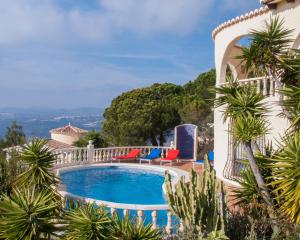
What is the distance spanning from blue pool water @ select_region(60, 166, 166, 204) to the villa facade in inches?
133

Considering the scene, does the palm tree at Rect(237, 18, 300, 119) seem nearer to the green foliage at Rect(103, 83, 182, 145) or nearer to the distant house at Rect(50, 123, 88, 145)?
the green foliage at Rect(103, 83, 182, 145)

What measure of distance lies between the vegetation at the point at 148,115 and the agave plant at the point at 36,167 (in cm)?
2377

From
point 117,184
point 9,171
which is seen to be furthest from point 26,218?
point 117,184

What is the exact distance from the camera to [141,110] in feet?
115

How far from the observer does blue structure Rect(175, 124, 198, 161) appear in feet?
78.0

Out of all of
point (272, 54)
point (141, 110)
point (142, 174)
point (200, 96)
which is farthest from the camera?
point (200, 96)

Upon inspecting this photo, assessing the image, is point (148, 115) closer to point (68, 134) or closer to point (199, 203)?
point (68, 134)

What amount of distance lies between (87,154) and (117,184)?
412 cm

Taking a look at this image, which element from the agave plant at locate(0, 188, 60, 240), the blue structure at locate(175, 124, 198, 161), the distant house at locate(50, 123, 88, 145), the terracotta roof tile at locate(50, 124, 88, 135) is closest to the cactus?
the agave plant at locate(0, 188, 60, 240)

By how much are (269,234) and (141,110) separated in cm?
2754

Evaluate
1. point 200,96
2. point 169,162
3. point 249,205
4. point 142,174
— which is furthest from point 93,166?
point 200,96

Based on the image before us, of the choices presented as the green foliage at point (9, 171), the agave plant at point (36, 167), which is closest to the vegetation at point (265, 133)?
the agave plant at point (36, 167)

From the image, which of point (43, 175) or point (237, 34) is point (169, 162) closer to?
point (237, 34)

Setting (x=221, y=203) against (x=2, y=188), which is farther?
(x=2, y=188)
